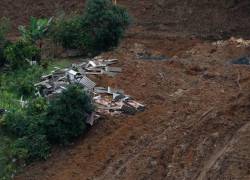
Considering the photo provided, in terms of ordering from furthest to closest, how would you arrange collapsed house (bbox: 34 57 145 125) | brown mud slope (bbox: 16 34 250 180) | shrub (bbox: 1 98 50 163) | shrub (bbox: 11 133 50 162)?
collapsed house (bbox: 34 57 145 125), shrub (bbox: 1 98 50 163), shrub (bbox: 11 133 50 162), brown mud slope (bbox: 16 34 250 180)

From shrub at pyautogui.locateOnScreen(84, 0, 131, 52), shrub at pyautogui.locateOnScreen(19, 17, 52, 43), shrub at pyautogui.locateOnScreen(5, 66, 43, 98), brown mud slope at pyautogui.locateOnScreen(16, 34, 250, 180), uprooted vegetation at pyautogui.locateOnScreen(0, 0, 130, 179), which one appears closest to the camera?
brown mud slope at pyautogui.locateOnScreen(16, 34, 250, 180)

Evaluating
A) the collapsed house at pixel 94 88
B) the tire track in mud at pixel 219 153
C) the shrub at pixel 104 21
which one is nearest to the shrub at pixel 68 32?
the shrub at pixel 104 21

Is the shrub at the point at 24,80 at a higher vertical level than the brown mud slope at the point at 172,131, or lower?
higher

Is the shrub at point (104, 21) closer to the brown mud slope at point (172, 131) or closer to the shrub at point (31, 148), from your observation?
the brown mud slope at point (172, 131)

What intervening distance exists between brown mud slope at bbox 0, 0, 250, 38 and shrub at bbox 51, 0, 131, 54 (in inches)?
161

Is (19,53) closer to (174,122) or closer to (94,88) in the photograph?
(94,88)

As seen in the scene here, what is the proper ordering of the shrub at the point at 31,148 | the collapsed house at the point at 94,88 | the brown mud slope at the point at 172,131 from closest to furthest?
the brown mud slope at the point at 172,131
the shrub at the point at 31,148
the collapsed house at the point at 94,88

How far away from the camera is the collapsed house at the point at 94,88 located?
54.5ft

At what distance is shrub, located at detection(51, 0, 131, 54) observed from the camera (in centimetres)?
2045

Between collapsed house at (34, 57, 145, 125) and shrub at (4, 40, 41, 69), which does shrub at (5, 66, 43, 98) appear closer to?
collapsed house at (34, 57, 145, 125)

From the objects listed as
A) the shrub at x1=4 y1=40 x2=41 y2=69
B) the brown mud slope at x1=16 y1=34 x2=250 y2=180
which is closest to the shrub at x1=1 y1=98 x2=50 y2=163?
the brown mud slope at x1=16 y1=34 x2=250 y2=180

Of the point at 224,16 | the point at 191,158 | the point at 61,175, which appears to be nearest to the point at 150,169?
the point at 191,158

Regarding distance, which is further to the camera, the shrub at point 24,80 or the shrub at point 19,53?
the shrub at point 19,53

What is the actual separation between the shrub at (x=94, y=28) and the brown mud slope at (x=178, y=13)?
4.09 meters
